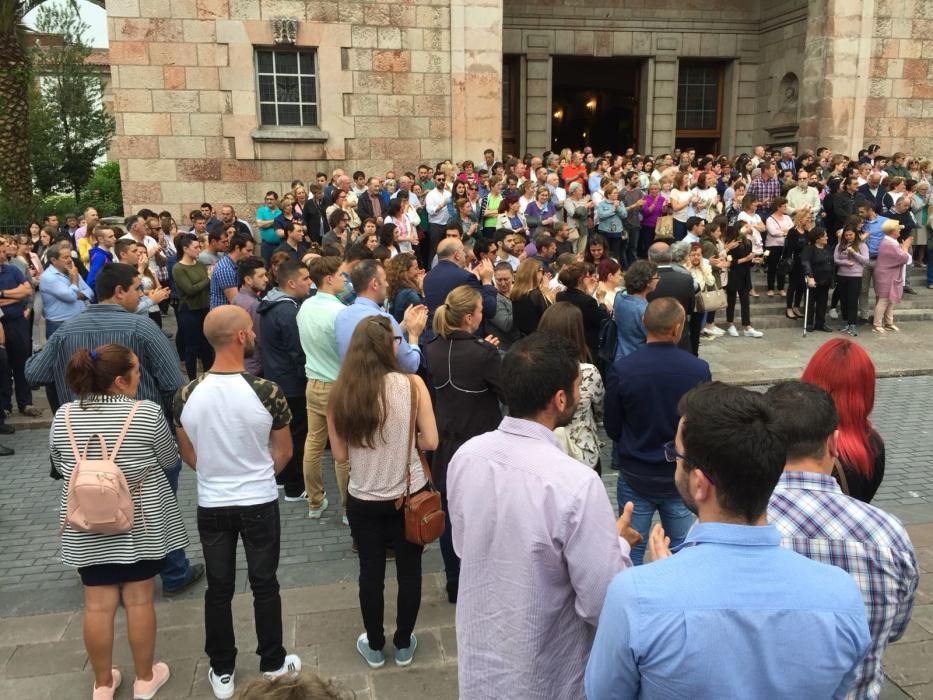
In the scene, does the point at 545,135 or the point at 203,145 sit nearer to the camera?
the point at 203,145

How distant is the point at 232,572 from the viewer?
3611mm

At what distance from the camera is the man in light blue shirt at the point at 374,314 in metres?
4.79

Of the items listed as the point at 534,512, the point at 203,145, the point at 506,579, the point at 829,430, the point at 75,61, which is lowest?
the point at 506,579

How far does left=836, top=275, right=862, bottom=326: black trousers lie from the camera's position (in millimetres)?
11656

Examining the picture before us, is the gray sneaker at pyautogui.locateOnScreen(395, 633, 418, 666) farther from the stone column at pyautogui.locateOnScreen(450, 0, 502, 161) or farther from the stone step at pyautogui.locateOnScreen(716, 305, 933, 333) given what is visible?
the stone column at pyautogui.locateOnScreen(450, 0, 502, 161)

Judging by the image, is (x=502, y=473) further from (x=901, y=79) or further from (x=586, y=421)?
(x=901, y=79)

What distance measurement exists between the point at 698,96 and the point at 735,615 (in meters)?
21.0

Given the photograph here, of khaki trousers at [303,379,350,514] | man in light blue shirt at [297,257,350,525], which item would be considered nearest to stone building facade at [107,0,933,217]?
man in light blue shirt at [297,257,350,525]

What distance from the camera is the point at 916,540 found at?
512cm

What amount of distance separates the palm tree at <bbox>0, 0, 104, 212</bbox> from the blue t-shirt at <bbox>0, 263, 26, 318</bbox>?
29.8 feet

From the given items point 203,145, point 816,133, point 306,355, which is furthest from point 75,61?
point 306,355

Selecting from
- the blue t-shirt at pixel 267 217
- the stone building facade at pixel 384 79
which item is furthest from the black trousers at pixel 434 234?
the stone building facade at pixel 384 79

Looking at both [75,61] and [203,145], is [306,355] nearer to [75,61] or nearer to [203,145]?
[203,145]

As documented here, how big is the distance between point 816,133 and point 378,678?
17402 millimetres
